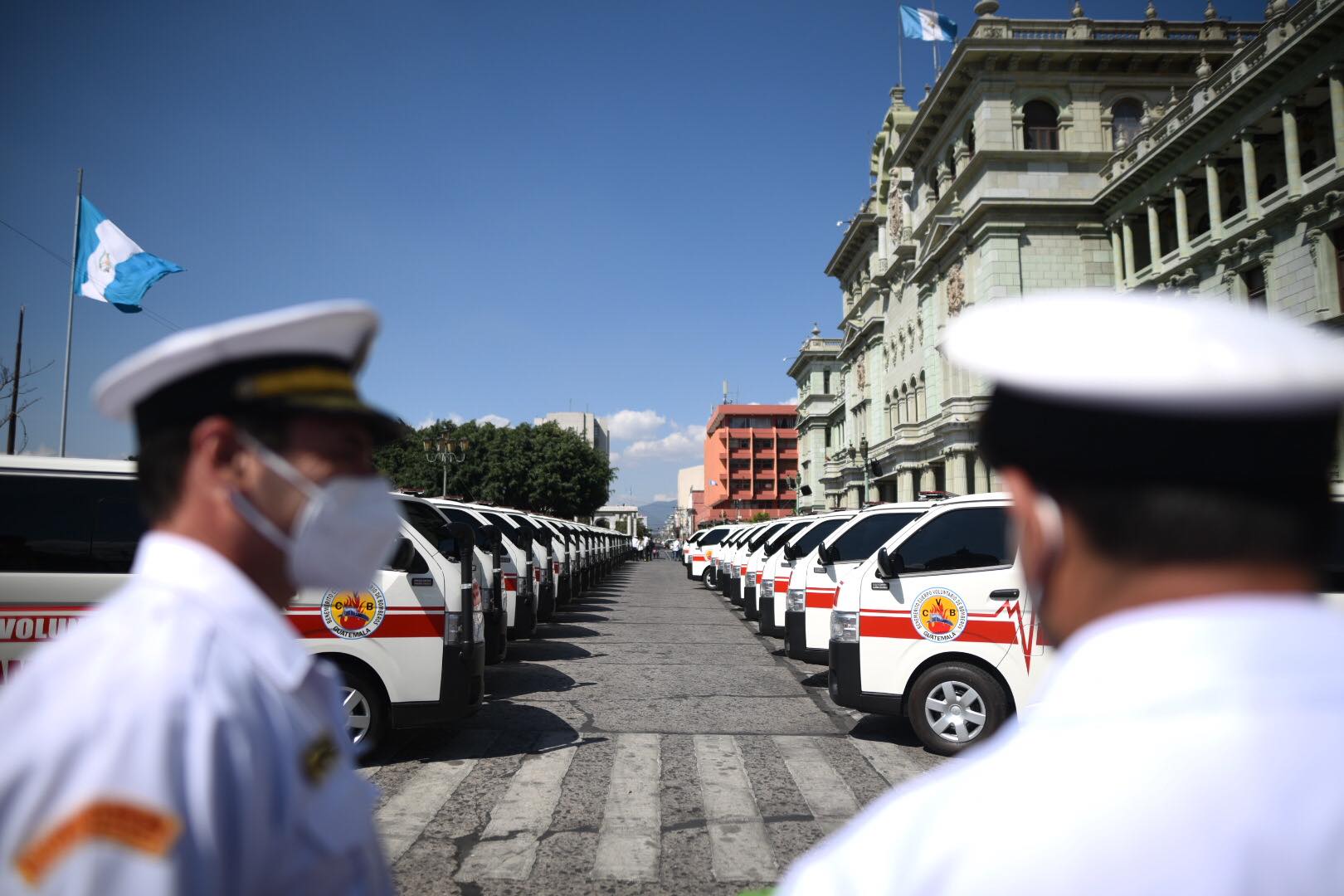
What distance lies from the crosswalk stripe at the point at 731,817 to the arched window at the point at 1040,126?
4070 cm

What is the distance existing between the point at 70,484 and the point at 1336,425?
295 inches

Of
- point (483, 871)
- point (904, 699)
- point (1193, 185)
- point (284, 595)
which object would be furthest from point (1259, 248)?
point (284, 595)

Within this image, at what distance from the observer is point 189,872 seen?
3.47 ft

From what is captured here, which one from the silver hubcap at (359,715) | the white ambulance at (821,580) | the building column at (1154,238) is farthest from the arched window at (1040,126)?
the silver hubcap at (359,715)

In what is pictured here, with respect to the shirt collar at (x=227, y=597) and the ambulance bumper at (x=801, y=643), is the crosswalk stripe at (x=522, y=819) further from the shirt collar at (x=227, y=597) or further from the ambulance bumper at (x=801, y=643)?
the ambulance bumper at (x=801, y=643)

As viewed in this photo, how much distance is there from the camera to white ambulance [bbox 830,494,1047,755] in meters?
6.92

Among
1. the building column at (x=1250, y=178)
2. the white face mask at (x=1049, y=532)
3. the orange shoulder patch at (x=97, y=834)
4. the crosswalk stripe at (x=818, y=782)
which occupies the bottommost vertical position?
the crosswalk stripe at (x=818, y=782)

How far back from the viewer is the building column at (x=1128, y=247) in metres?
36.1

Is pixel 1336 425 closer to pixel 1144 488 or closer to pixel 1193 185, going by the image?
pixel 1144 488

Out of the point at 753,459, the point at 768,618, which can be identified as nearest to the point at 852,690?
the point at 768,618

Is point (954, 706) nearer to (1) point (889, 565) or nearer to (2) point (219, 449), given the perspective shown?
(1) point (889, 565)

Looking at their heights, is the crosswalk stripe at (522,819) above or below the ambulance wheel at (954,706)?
below

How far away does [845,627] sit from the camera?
752cm

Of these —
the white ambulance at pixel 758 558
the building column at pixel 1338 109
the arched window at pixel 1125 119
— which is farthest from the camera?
the arched window at pixel 1125 119
